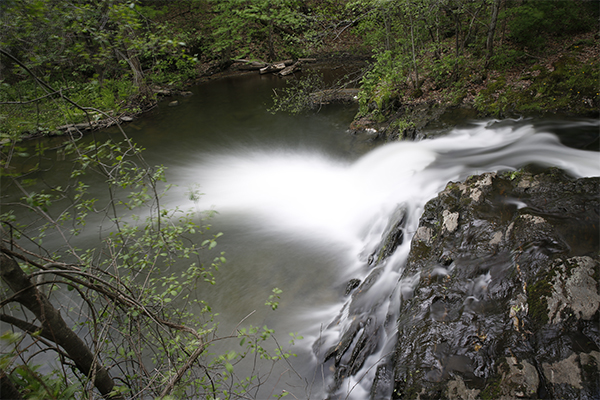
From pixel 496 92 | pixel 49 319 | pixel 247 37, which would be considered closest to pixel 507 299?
pixel 49 319

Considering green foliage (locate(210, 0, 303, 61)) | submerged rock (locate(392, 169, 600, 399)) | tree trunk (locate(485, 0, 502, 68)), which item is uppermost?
green foliage (locate(210, 0, 303, 61))

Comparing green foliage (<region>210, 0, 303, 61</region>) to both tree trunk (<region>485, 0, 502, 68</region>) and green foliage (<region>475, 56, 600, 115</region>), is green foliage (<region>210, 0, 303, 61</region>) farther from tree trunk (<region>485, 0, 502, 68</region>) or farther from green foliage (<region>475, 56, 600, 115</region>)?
green foliage (<region>475, 56, 600, 115</region>)

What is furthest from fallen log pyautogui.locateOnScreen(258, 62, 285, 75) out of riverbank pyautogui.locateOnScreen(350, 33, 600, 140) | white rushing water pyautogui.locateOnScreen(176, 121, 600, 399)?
white rushing water pyautogui.locateOnScreen(176, 121, 600, 399)

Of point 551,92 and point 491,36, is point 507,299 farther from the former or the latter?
point 491,36

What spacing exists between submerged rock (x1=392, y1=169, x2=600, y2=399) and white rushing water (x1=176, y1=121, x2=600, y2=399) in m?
0.49

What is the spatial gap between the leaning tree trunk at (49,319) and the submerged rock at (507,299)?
8.78 feet

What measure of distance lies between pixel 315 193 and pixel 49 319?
6.64 m

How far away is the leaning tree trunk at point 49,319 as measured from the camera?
5.54 feet

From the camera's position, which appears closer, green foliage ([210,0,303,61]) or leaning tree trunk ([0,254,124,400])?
leaning tree trunk ([0,254,124,400])

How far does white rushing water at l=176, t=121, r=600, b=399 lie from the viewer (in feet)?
16.3

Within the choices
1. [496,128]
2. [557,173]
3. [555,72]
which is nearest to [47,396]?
[557,173]

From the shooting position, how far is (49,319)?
6.22 feet

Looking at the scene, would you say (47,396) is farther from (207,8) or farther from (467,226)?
(207,8)

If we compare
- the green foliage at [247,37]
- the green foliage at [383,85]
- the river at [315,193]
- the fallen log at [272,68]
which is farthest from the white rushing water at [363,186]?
the green foliage at [247,37]
